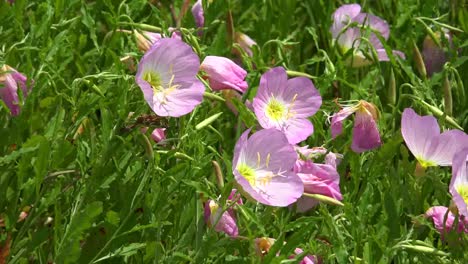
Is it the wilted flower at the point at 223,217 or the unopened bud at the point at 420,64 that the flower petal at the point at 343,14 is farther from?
the wilted flower at the point at 223,217

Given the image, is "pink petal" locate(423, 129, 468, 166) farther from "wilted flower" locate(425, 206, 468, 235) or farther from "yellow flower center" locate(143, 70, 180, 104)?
"yellow flower center" locate(143, 70, 180, 104)

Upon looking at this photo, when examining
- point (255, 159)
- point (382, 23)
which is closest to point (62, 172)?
point (255, 159)

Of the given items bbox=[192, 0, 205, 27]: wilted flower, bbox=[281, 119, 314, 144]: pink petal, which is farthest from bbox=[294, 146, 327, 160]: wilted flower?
bbox=[192, 0, 205, 27]: wilted flower

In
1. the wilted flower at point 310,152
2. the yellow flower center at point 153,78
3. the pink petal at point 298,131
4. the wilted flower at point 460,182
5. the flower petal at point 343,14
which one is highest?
the yellow flower center at point 153,78

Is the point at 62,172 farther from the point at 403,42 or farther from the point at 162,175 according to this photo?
the point at 403,42

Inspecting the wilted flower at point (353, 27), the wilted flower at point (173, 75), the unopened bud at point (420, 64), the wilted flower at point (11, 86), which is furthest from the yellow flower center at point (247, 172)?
the wilted flower at point (353, 27)

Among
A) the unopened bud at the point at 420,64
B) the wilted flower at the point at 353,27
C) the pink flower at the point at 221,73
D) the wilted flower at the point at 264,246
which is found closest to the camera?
the wilted flower at the point at 264,246

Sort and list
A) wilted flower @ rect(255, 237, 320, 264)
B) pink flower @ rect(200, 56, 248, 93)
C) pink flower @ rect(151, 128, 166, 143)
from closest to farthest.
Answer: wilted flower @ rect(255, 237, 320, 264)
pink flower @ rect(200, 56, 248, 93)
pink flower @ rect(151, 128, 166, 143)
